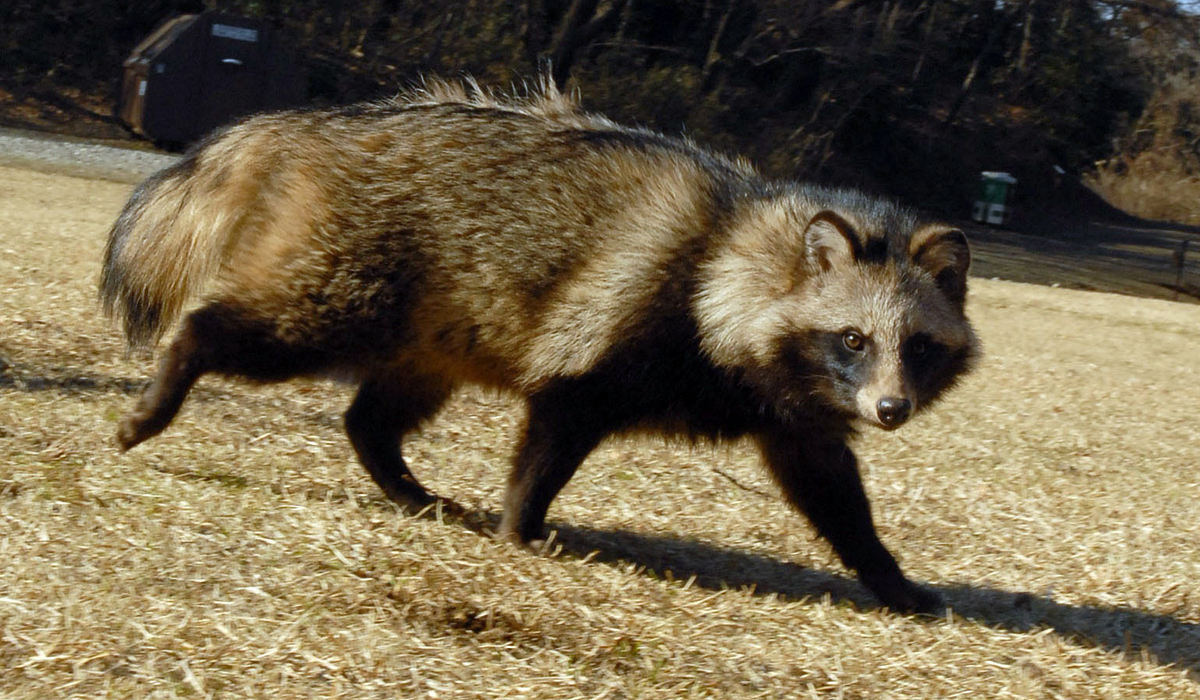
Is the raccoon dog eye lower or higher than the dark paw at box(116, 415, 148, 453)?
higher

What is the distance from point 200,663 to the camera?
324cm

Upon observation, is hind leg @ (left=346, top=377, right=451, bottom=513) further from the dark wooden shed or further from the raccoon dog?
the dark wooden shed

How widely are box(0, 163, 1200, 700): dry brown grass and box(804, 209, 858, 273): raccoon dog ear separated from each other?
107 cm

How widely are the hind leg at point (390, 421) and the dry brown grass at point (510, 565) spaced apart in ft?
0.41

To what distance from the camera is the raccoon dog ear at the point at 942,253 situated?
4.51 meters

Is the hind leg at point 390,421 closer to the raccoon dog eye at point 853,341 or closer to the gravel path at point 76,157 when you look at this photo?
the raccoon dog eye at point 853,341

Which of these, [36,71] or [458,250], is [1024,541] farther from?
[36,71]

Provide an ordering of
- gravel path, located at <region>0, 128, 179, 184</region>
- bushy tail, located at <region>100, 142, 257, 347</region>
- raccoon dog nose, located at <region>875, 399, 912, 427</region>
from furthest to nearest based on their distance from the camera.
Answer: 1. gravel path, located at <region>0, 128, 179, 184</region>
2. bushy tail, located at <region>100, 142, 257, 347</region>
3. raccoon dog nose, located at <region>875, 399, 912, 427</region>

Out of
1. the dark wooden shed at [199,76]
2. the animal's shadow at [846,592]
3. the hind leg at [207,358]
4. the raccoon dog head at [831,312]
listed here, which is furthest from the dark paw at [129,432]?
the dark wooden shed at [199,76]

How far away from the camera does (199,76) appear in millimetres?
18031

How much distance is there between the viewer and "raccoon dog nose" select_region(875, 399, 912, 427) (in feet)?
13.7

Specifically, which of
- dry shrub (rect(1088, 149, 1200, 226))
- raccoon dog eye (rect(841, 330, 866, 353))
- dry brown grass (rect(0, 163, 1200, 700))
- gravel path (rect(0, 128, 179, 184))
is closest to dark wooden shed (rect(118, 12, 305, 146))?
gravel path (rect(0, 128, 179, 184))

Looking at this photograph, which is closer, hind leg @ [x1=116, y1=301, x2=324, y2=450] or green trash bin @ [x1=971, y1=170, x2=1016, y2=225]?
hind leg @ [x1=116, y1=301, x2=324, y2=450]

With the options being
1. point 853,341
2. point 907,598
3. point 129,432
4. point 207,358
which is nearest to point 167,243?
point 207,358
